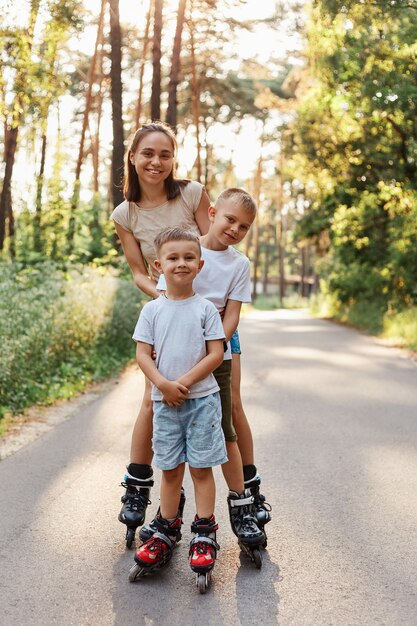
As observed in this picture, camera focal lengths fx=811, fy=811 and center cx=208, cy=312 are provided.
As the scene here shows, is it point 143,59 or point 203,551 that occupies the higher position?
point 143,59

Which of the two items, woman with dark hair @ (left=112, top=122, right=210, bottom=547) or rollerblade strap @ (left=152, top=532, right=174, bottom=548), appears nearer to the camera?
rollerblade strap @ (left=152, top=532, right=174, bottom=548)

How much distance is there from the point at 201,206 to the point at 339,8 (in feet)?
41.4

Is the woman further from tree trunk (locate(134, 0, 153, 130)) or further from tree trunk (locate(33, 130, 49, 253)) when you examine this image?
tree trunk (locate(134, 0, 153, 130))

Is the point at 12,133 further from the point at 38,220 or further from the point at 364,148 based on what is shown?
the point at 364,148

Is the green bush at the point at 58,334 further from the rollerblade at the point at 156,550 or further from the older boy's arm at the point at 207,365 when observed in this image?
the older boy's arm at the point at 207,365

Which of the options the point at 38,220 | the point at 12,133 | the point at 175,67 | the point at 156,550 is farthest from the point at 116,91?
the point at 156,550

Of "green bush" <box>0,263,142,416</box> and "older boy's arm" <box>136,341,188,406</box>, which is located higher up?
"older boy's arm" <box>136,341,188,406</box>

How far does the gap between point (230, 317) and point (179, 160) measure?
12.7 feet

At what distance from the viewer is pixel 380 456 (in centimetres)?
656

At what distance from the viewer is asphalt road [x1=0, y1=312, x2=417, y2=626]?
11.6ft

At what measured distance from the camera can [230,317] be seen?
13.7 ft

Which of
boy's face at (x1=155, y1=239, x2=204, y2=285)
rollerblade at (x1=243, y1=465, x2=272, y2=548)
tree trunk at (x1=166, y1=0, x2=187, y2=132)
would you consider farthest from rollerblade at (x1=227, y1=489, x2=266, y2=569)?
tree trunk at (x1=166, y1=0, x2=187, y2=132)

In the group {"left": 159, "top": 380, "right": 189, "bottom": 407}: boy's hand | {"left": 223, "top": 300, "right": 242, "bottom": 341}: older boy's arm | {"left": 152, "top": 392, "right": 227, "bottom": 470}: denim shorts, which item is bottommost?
{"left": 152, "top": 392, "right": 227, "bottom": 470}: denim shorts

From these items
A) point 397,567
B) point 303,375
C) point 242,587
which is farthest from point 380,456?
point 303,375
